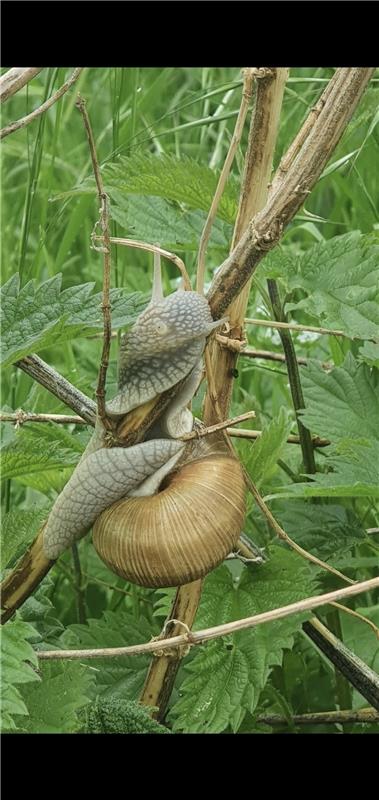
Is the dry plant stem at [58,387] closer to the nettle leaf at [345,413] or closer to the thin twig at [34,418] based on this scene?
the thin twig at [34,418]

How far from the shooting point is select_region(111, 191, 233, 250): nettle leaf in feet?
4.62

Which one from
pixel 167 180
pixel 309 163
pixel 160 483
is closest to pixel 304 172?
pixel 309 163

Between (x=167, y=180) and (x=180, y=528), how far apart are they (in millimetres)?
554

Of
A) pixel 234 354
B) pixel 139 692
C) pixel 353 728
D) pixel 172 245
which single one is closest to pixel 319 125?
pixel 234 354

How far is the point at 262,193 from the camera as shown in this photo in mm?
980

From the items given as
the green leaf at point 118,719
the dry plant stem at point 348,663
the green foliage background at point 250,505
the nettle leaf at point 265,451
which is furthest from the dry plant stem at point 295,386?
the green leaf at point 118,719

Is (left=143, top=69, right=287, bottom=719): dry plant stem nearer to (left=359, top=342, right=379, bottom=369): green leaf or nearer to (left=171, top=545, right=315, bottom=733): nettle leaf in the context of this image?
(left=171, top=545, right=315, bottom=733): nettle leaf

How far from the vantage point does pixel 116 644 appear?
129 cm

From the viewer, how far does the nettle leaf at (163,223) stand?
55.4 inches

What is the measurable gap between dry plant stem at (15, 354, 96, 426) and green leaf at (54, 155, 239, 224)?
258 millimetres

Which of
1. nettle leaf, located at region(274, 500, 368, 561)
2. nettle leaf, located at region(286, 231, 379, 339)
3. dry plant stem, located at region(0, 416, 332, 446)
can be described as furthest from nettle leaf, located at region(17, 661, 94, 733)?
nettle leaf, located at region(286, 231, 379, 339)

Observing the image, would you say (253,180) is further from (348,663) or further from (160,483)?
(348,663)

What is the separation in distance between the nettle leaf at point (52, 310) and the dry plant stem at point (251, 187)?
0.37ft
